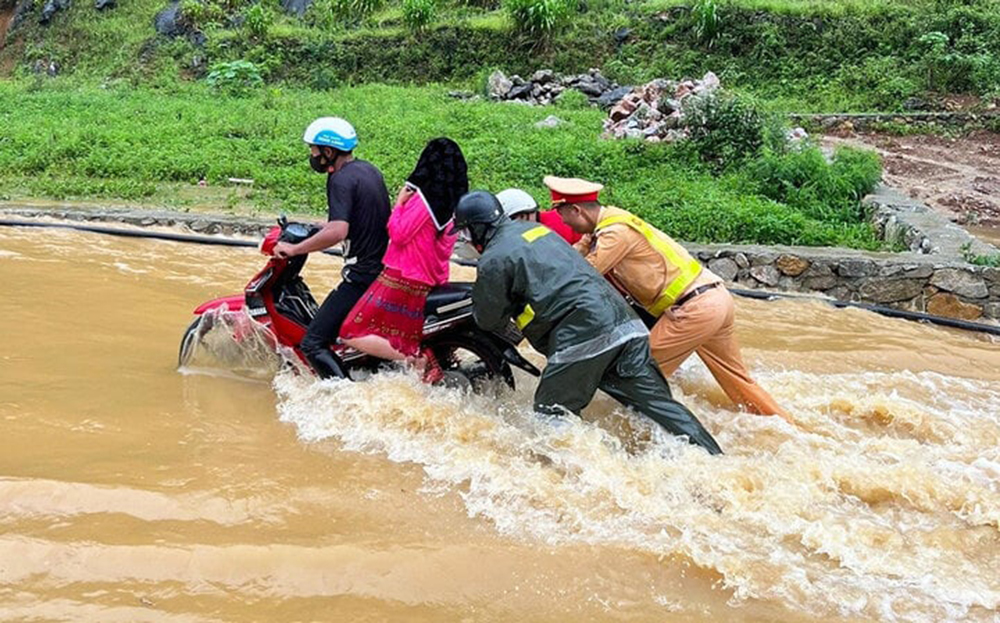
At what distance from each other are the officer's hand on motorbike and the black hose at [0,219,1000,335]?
11.4 feet

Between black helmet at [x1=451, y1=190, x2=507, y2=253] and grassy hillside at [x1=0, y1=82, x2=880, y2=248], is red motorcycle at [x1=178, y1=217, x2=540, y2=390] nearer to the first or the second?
black helmet at [x1=451, y1=190, x2=507, y2=253]

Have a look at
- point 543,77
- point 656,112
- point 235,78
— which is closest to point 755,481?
point 656,112

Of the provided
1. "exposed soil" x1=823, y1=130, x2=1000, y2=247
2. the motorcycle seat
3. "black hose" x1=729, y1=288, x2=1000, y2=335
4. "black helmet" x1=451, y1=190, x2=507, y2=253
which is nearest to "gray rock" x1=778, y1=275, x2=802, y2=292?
"black hose" x1=729, y1=288, x2=1000, y2=335

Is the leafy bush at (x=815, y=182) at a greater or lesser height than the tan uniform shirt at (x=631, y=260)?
lesser

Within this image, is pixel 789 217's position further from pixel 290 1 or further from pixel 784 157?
pixel 290 1

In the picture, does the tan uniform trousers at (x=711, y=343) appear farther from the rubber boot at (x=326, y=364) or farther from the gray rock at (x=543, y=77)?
the gray rock at (x=543, y=77)

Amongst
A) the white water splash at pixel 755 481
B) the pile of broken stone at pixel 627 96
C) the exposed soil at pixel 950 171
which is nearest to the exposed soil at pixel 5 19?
the pile of broken stone at pixel 627 96

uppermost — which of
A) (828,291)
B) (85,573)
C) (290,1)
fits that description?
(290,1)

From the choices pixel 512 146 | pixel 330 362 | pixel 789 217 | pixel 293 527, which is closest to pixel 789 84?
pixel 512 146

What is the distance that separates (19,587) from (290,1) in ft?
97.5

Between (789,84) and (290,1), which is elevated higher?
(290,1)

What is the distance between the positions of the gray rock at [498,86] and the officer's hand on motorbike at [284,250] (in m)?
16.9

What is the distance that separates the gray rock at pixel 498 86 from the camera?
2152cm

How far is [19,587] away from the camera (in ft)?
10.6
